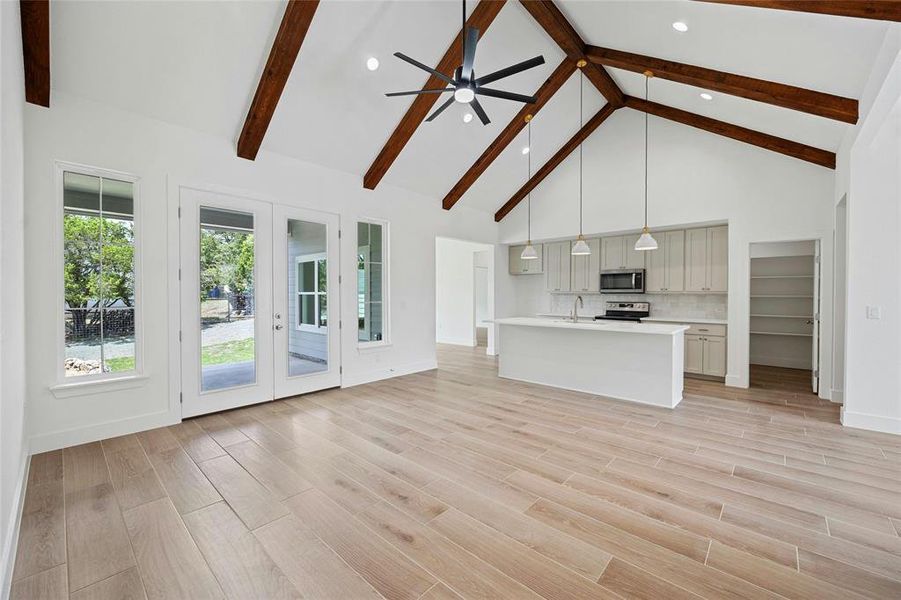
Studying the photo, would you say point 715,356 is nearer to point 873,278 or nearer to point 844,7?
point 873,278

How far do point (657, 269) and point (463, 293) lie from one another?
186 inches

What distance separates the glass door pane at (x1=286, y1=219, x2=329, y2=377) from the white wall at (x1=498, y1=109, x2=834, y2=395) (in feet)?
14.5

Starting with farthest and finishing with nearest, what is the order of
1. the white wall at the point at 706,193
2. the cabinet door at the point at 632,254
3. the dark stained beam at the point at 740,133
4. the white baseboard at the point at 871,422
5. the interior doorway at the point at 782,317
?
1. the cabinet door at the point at 632,254
2. the interior doorway at the point at 782,317
3. the white wall at the point at 706,193
4. the dark stained beam at the point at 740,133
5. the white baseboard at the point at 871,422

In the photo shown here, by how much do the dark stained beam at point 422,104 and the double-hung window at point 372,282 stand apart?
0.68m

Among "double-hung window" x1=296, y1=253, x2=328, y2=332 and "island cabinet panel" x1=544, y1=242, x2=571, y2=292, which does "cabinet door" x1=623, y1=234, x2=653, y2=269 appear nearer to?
"island cabinet panel" x1=544, y1=242, x2=571, y2=292

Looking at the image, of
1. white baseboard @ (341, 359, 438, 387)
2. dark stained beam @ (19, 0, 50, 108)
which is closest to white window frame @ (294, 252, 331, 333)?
Result: white baseboard @ (341, 359, 438, 387)

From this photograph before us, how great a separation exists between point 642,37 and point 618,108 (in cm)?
242

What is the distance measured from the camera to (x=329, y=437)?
11.6 ft

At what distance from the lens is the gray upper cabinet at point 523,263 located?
809 cm

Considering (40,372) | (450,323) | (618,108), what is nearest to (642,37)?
(618,108)

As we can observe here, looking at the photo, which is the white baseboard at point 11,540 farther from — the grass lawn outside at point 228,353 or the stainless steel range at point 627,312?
the stainless steel range at point 627,312

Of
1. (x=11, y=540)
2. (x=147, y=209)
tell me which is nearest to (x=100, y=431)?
(x=11, y=540)

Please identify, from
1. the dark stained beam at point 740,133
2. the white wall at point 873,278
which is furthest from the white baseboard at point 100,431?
the dark stained beam at point 740,133

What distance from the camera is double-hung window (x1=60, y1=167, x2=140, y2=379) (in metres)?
3.37
